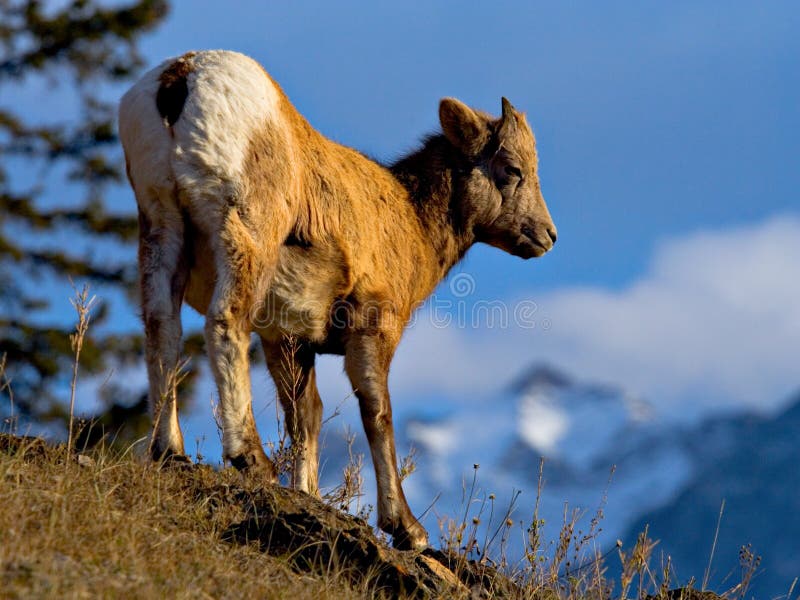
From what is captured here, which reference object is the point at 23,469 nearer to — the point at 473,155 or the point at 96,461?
the point at 96,461

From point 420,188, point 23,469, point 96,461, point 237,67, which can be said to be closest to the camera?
point 23,469

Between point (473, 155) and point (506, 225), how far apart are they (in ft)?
1.92

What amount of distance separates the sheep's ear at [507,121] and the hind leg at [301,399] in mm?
2373

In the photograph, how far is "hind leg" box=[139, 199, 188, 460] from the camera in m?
6.41

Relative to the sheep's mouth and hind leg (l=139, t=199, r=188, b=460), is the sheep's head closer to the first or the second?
the sheep's mouth

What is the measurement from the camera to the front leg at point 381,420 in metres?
7.11

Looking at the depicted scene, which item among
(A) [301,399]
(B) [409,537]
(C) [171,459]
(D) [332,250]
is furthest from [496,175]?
(C) [171,459]

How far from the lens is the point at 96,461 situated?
20.4 feet

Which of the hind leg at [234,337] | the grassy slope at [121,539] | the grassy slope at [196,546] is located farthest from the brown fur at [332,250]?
the grassy slope at [121,539]

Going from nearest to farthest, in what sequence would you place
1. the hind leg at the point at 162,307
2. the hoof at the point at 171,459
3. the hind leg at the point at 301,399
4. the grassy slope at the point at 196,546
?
1. the grassy slope at the point at 196,546
2. the hoof at the point at 171,459
3. the hind leg at the point at 162,307
4. the hind leg at the point at 301,399

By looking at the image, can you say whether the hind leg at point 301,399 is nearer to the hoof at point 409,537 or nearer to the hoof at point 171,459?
the hoof at point 409,537

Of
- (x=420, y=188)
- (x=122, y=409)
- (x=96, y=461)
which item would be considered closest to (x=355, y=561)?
(x=96, y=461)

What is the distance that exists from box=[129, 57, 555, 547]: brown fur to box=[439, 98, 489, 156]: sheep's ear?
11 millimetres

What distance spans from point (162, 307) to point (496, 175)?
3382mm
